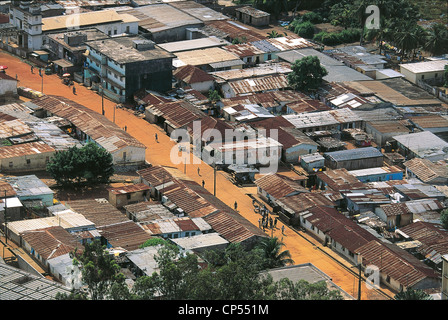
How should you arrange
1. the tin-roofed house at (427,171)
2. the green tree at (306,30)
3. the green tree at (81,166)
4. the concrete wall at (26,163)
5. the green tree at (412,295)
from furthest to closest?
the green tree at (306,30) < the tin-roofed house at (427,171) < the concrete wall at (26,163) < the green tree at (81,166) < the green tree at (412,295)

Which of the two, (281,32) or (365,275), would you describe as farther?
(281,32)


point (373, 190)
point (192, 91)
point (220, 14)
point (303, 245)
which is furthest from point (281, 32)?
point (303, 245)

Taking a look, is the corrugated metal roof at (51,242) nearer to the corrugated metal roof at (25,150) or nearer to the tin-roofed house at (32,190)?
the tin-roofed house at (32,190)

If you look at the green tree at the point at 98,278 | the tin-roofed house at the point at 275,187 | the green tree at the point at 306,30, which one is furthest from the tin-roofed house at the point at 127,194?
the green tree at the point at 306,30

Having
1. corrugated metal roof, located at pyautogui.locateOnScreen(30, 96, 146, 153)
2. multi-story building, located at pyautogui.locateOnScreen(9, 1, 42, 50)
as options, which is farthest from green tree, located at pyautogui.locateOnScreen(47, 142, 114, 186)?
multi-story building, located at pyautogui.locateOnScreen(9, 1, 42, 50)

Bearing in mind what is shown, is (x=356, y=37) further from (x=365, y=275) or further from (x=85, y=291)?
(x=85, y=291)
